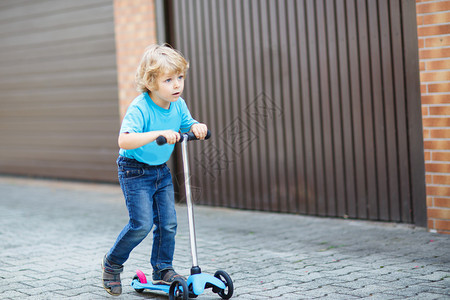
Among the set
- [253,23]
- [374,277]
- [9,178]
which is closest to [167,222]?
[374,277]

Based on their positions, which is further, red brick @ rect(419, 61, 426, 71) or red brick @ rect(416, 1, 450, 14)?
red brick @ rect(419, 61, 426, 71)

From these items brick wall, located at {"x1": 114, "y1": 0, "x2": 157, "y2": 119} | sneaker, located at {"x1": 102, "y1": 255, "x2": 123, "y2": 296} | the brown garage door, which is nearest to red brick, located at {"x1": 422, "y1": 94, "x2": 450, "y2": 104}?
sneaker, located at {"x1": 102, "y1": 255, "x2": 123, "y2": 296}

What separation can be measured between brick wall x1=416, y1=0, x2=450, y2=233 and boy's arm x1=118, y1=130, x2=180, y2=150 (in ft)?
9.22

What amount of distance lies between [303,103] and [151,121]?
3024mm

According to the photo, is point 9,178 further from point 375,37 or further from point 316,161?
point 375,37

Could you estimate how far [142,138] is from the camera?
3.85 meters

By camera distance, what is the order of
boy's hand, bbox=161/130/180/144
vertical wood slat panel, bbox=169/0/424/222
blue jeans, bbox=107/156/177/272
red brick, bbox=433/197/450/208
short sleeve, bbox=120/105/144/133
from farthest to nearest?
1. vertical wood slat panel, bbox=169/0/424/222
2. red brick, bbox=433/197/450/208
3. blue jeans, bbox=107/156/177/272
4. short sleeve, bbox=120/105/144/133
5. boy's hand, bbox=161/130/180/144

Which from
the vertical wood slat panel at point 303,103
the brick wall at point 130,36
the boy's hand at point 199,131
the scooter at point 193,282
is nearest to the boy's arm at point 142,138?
the scooter at point 193,282

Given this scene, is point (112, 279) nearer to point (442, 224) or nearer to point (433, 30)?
point (442, 224)

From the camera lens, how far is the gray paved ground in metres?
4.39

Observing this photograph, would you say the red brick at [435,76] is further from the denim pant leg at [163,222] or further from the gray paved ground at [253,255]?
the denim pant leg at [163,222]

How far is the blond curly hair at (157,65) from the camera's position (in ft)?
13.1

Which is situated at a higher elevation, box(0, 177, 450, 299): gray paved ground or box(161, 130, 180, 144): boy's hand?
box(161, 130, 180, 144): boy's hand

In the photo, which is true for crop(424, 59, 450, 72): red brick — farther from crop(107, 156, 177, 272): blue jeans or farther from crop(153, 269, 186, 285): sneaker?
crop(153, 269, 186, 285): sneaker
